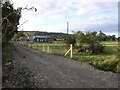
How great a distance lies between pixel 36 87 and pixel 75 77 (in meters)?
3.73

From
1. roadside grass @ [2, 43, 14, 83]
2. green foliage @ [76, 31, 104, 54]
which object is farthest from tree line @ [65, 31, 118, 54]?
roadside grass @ [2, 43, 14, 83]

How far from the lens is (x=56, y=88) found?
507 inches

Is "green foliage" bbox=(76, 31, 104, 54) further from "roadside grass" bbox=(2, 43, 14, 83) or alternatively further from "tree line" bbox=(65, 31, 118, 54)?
"roadside grass" bbox=(2, 43, 14, 83)

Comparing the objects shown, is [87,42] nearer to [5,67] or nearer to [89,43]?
[89,43]

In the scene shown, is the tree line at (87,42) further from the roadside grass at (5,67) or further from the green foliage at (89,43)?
the roadside grass at (5,67)

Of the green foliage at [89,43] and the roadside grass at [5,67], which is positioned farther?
the green foliage at [89,43]

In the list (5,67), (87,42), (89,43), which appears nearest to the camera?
(5,67)

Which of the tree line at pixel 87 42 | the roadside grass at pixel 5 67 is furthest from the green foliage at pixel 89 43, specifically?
the roadside grass at pixel 5 67

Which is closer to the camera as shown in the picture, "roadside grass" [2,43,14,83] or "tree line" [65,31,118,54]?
"roadside grass" [2,43,14,83]

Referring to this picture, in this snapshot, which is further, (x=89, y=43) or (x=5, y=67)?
(x=89, y=43)

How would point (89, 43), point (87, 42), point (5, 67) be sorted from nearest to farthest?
point (5, 67) → point (89, 43) → point (87, 42)

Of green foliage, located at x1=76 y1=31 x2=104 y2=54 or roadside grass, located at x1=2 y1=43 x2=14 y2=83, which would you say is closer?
roadside grass, located at x1=2 y1=43 x2=14 y2=83

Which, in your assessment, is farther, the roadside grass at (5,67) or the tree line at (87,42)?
the tree line at (87,42)

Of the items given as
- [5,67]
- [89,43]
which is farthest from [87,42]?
[5,67]
